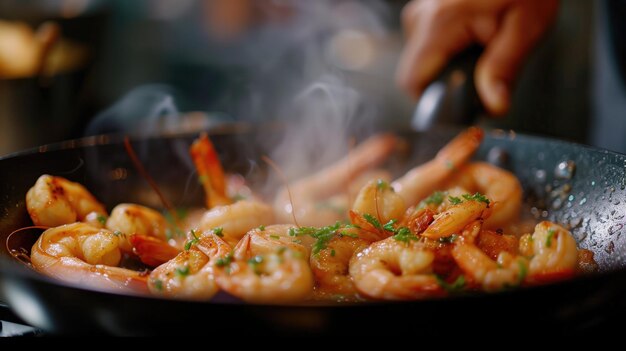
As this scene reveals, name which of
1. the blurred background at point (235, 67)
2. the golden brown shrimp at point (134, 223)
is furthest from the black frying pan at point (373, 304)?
the blurred background at point (235, 67)

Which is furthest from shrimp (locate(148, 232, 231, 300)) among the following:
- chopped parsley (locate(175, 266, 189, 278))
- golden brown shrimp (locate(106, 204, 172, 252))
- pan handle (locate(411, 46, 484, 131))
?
pan handle (locate(411, 46, 484, 131))

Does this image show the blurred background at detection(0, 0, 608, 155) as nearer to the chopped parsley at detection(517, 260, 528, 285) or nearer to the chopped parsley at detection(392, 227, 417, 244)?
the chopped parsley at detection(392, 227, 417, 244)

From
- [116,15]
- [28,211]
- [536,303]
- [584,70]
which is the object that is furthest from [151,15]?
[536,303]

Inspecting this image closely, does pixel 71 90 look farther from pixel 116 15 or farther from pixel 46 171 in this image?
pixel 46 171

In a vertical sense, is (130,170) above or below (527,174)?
above

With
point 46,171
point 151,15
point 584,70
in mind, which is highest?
point 151,15

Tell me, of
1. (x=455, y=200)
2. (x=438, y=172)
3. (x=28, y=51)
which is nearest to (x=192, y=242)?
(x=455, y=200)

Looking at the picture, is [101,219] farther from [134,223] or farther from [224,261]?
[224,261]
